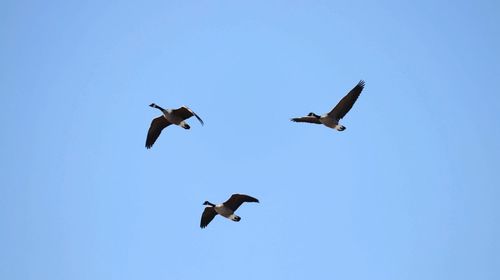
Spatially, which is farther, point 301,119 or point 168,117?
point 301,119

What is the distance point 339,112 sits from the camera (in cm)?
3225

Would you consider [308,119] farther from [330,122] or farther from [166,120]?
[166,120]

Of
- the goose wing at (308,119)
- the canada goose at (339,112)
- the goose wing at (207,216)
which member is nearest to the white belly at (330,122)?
the canada goose at (339,112)

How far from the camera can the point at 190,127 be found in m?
31.4

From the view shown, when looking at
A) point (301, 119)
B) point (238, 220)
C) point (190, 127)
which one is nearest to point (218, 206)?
point (238, 220)

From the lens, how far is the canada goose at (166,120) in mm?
31234

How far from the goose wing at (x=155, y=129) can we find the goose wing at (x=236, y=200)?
487 cm

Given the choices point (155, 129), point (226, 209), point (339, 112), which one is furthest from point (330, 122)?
point (155, 129)

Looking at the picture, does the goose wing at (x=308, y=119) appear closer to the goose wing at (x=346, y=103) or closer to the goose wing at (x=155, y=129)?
the goose wing at (x=346, y=103)

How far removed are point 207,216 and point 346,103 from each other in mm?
7931
